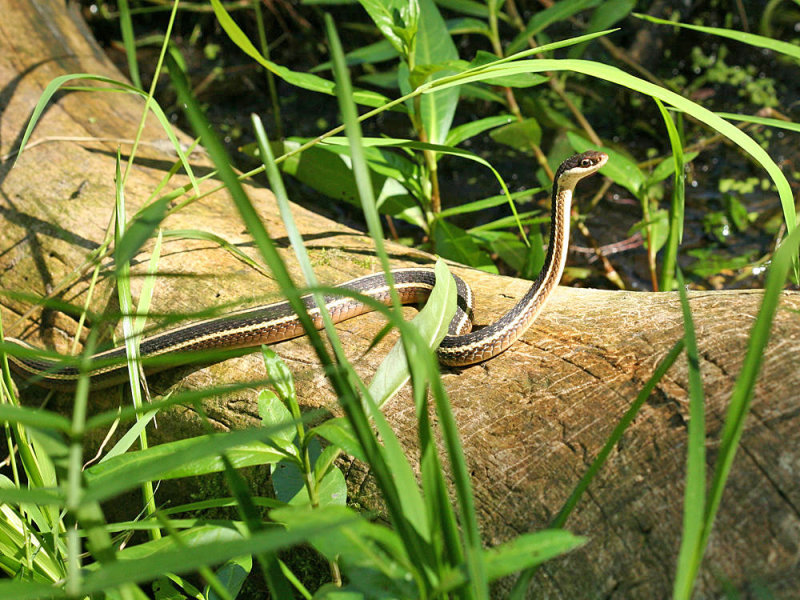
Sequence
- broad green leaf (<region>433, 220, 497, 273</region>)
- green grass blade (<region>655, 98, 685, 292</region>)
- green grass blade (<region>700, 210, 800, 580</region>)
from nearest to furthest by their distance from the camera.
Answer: green grass blade (<region>700, 210, 800, 580</region>)
green grass blade (<region>655, 98, 685, 292</region>)
broad green leaf (<region>433, 220, 497, 273</region>)

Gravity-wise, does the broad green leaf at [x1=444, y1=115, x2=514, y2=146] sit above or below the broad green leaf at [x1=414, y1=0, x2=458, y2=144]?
below

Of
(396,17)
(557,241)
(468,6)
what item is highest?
(468,6)

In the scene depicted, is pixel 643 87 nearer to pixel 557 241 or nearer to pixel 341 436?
pixel 557 241

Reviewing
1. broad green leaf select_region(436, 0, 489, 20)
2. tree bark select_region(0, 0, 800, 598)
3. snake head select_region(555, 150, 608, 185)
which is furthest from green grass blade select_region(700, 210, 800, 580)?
broad green leaf select_region(436, 0, 489, 20)

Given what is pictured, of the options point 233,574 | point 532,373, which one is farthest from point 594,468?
point 233,574

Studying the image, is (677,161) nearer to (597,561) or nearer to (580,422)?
(580,422)

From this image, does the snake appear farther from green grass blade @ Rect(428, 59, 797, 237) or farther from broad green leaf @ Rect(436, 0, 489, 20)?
broad green leaf @ Rect(436, 0, 489, 20)

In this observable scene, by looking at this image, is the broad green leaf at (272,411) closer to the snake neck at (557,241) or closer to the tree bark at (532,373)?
the tree bark at (532,373)

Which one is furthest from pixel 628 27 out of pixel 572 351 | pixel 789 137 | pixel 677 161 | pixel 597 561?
pixel 597 561
